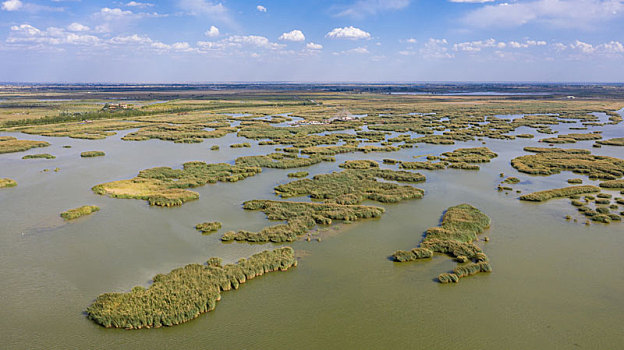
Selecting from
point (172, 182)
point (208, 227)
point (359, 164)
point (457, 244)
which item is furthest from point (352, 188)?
point (172, 182)

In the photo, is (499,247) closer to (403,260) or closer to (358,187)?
(403,260)

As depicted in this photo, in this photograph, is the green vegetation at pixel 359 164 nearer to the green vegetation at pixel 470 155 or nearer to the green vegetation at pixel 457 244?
the green vegetation at pixel 470 155

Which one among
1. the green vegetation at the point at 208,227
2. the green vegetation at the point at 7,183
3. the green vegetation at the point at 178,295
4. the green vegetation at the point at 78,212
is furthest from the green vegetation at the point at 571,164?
the green vegetation at the point at 7,183

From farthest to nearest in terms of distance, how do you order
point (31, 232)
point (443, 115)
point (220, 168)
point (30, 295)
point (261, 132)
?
1. point (443, 115)
2. point (261, 132)
3. point (220, 168)
4. point (31, 232)
5. point (30, 295)

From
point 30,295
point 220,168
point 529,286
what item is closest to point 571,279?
point 529,286

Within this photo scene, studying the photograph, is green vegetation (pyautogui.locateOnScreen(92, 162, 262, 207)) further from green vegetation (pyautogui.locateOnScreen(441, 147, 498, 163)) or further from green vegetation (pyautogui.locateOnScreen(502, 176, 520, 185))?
green vegetation (pyautogui.locateOnScreen(502, 176, 520, 185))

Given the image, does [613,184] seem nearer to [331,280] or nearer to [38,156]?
[331,280]
